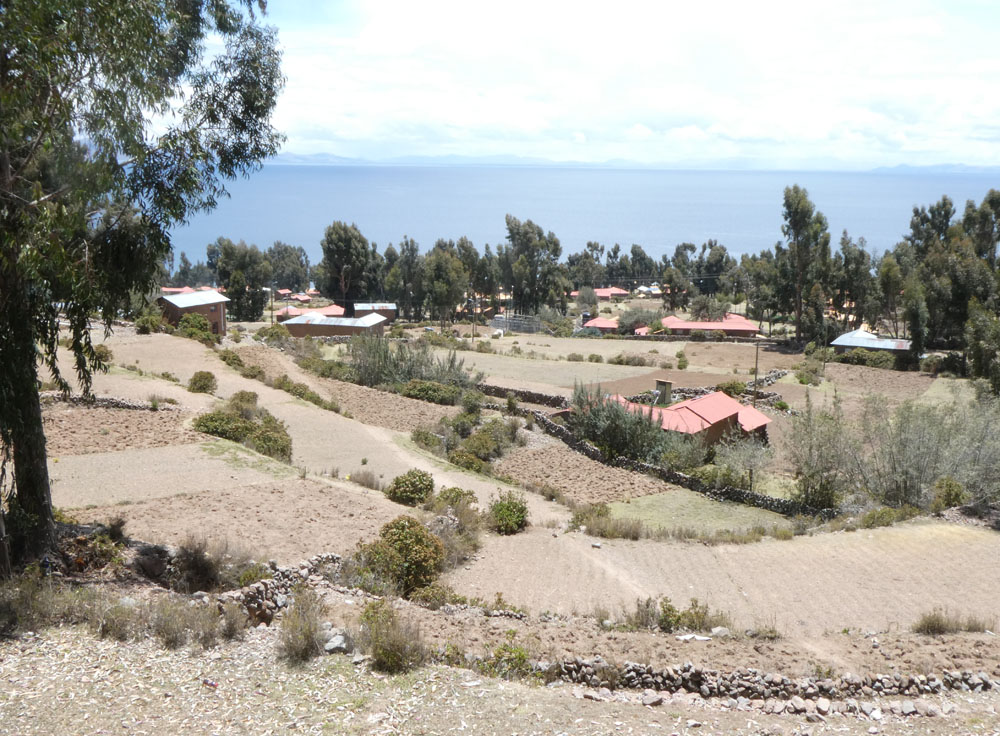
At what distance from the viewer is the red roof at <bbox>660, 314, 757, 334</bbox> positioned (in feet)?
205

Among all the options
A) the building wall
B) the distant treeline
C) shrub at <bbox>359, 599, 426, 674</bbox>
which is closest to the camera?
shrub at <bbox>359, 599, 426, 674</bbox>

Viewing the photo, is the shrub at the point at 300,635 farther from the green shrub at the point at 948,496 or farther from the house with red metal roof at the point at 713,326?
the house with red metal roof at the point at 713,326

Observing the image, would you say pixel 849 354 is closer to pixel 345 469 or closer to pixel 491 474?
pixel 491 474

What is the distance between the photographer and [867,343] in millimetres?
51344

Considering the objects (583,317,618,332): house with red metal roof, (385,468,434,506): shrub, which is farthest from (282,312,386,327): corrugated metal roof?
(385,468,434,506): shrub

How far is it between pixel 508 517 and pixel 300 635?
26.2ft

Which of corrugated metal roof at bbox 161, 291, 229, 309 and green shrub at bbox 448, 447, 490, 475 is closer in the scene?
green shrub at bbox 448, 447, 490, 475

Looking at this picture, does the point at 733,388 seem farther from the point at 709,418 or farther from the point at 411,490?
the point at 411,490

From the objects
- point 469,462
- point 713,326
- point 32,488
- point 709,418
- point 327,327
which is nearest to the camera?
point 32,488

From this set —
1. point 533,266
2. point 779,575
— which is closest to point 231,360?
point 779,575

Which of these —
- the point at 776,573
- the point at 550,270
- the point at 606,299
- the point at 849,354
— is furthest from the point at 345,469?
the point at 606,299

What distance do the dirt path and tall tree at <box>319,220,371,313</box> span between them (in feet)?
211

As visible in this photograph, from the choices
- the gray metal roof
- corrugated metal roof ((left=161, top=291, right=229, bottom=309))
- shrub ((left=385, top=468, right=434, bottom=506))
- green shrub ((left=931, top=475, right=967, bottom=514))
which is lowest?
green shrub ((left=931, top=475, right=967, bottom=514))

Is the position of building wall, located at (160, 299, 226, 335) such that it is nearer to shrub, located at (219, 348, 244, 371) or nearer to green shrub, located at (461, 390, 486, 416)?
shrub, located at (219, 348, 244, 371)
